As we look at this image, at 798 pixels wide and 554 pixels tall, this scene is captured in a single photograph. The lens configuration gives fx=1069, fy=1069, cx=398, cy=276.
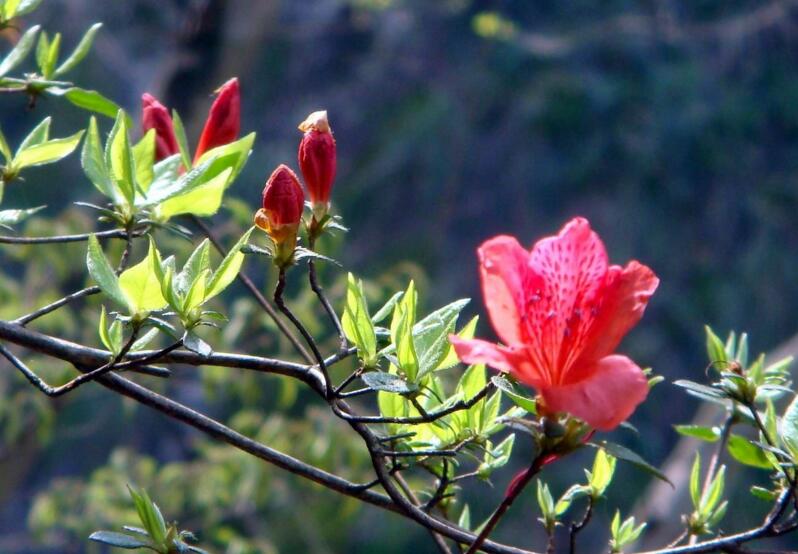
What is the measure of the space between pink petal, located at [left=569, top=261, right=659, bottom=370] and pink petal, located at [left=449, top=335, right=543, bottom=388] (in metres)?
0.03

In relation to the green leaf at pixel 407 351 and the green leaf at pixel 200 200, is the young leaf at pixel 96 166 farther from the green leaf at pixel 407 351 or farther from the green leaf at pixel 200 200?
the green leaf at pixel 407 351

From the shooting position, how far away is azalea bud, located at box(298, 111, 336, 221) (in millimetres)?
688

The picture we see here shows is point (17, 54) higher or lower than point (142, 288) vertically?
higher

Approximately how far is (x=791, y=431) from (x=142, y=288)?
0.42 meters

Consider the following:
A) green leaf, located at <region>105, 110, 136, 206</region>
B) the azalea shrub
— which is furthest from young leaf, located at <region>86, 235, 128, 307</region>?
green leaf, located at <region>105, 110, 136, 206</region>

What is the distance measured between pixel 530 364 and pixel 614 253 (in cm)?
631

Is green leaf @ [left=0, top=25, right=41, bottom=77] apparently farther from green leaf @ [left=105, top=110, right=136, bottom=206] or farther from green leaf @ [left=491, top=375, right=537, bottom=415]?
green leaf @ [left=491, top=375, right=537, bottom=415]

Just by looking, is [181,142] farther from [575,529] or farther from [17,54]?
[575,529]

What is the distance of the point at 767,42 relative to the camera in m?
7.04

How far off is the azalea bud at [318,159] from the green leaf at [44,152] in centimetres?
19

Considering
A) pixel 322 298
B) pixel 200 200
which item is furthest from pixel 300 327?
pixel 200 200

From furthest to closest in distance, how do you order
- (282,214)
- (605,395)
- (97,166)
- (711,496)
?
(711,496) → (97,166) → (282,214) → (605,395)

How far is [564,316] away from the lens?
603mm

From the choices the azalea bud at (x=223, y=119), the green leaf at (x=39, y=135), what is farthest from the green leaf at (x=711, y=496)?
the green leaf at (x=39, y=135)
